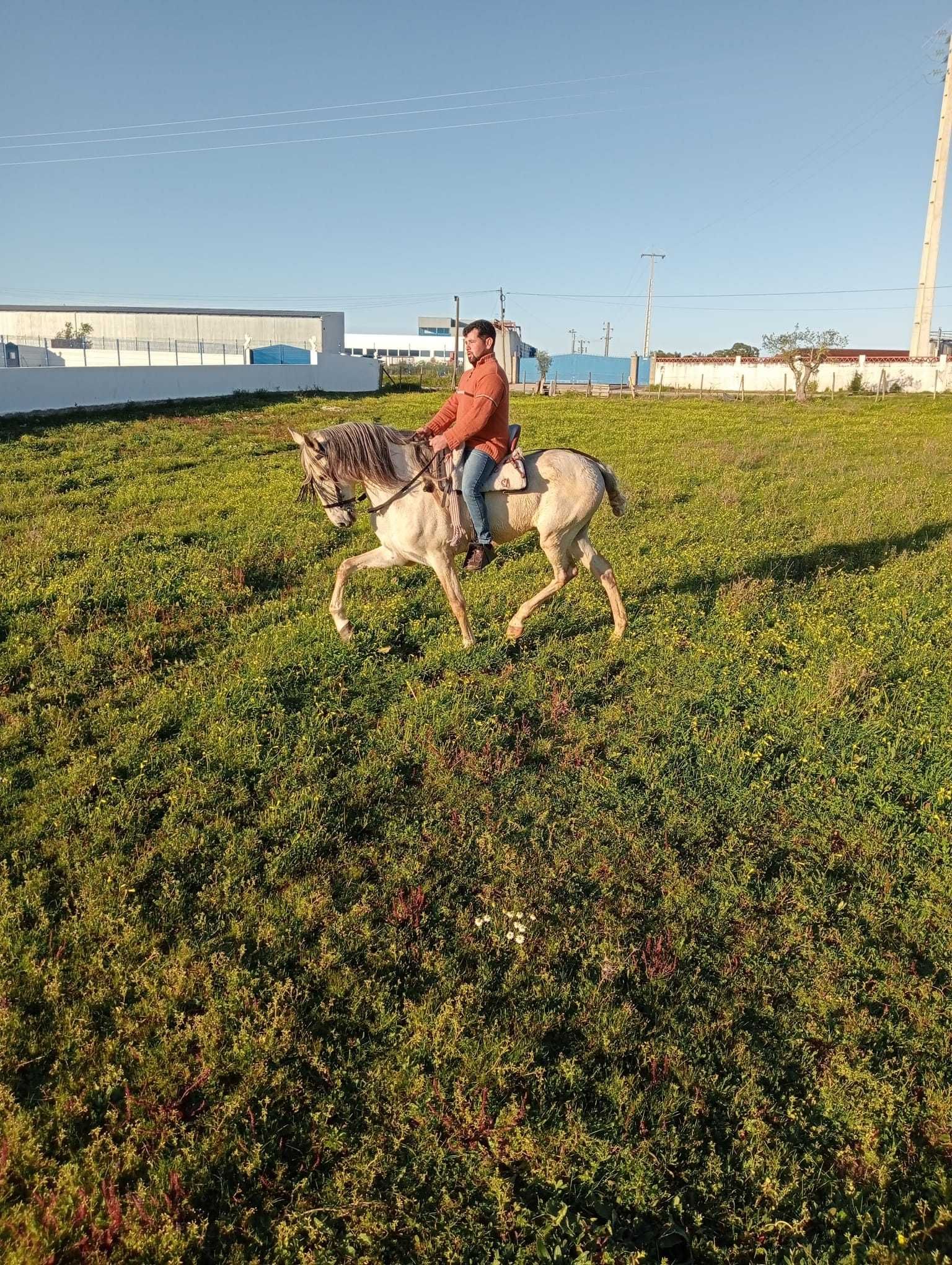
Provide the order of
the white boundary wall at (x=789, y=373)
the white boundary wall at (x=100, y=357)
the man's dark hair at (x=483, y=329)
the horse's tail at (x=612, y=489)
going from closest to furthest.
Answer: the man's dark hair at (x=483, y=329) < the horse's tail at (x=612, y=489) < the white boundary wall at (x=100, y=357) < the white boundary wall at (x=789, y=373)

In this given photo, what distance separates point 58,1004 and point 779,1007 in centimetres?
386

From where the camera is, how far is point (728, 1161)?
352cm

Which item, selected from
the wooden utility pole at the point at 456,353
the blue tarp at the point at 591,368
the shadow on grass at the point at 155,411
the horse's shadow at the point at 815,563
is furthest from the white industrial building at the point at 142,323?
the horse's shadow at the point at 815,563

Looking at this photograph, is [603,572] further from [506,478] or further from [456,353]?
[456,353]

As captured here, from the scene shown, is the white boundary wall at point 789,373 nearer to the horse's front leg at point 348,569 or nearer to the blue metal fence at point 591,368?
the blue metal fence at point 591,368

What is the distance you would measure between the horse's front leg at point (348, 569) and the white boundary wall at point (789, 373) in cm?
4737

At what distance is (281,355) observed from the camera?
59656 mm

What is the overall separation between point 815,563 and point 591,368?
106 meters

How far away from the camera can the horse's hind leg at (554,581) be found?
26.3 feet

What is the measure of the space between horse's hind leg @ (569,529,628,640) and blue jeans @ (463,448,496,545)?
1.32 meters

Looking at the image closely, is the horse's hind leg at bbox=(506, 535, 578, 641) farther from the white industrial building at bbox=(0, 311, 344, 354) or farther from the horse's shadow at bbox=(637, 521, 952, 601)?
the white industrial building at bbox=(0, 311, 344, 354)

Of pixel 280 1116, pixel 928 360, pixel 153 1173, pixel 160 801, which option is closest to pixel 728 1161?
pixel 280 1116

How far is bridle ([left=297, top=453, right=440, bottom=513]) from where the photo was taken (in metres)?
6.98

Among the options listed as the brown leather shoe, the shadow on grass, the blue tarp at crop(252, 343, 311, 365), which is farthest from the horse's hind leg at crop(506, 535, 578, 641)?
the blue tarp at crop(252, 343, 311, 365)
